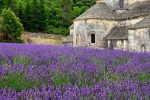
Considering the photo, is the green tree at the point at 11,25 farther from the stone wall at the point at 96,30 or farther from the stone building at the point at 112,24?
the stone wall at the point at 96,30

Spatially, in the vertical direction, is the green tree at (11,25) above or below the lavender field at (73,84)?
above

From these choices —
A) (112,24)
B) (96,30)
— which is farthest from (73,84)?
(112,24)

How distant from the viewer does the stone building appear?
27522 mm

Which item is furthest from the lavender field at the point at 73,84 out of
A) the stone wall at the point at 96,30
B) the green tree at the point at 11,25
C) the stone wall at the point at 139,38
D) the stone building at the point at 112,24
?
the green tree at the point at 11,25

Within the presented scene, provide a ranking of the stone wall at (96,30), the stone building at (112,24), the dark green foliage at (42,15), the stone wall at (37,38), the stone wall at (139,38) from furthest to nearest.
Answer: the dark green foliage at (42,15) < the stone wall at (37,38) < the stone wall at (96,30) < the stone building at (112,24) < the stone wall at (139,38)

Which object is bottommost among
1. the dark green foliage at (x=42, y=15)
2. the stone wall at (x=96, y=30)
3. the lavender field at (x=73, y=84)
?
the lavender field at (x=73, y=84)

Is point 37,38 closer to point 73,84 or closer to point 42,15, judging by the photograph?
point 42,15

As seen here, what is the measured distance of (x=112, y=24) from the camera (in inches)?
1214

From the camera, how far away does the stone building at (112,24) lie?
27522 mm

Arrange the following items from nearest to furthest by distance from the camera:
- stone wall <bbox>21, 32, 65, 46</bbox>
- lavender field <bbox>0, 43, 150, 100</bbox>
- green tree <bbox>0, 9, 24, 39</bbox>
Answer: lavender field <bbox>0, 43, 150, 100</bbox> < green tree <bbox>0, 9, 24, 39</bbox> < stone wall <bbox>21, 32, 65, 46</bbox>

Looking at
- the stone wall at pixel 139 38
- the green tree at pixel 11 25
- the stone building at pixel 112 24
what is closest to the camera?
the stone wall at pixel 139 38

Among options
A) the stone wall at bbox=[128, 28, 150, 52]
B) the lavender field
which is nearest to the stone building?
the stone wall at bbox=[128, 28, 150, 52]

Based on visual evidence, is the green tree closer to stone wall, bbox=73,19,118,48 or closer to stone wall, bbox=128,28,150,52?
stone wall, bbox=73,19,118,48

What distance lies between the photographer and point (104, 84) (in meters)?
4.48
